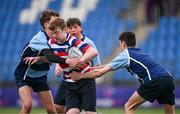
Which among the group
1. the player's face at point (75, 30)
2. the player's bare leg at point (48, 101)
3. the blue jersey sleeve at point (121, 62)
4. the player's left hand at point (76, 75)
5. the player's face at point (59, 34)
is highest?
the player's face at point (59, 34)

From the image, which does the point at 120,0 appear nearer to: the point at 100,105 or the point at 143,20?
the point at 143,20

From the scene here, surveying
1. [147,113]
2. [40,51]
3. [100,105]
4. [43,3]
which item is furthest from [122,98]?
[40,51]

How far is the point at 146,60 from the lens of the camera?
33.7ft

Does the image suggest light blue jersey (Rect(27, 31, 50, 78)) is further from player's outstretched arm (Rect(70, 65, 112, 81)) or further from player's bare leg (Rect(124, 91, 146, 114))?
player's bare leg (Rect(124, 91, 146, 114))

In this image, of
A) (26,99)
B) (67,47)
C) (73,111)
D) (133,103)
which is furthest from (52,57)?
(133,103)

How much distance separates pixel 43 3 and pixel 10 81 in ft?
18.6

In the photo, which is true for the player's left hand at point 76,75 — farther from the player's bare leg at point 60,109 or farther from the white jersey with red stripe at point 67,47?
the player's bare leg at point 60,109

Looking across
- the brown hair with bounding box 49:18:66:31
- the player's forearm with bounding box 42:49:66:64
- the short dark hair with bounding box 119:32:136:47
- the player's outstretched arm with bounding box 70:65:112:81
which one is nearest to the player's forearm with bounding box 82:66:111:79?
the player's outstretched arm with bounding box 70:65:112:81

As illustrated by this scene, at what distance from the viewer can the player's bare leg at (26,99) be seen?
10930 mm

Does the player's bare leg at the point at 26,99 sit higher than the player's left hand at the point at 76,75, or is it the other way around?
the player's left hand at the point at 76,75

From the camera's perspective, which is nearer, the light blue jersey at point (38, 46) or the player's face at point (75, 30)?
the light blue jersey at point (38, 46)

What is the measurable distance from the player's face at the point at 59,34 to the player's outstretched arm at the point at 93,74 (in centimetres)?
65

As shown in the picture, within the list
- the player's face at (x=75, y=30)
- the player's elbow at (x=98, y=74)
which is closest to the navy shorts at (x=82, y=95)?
the player's elbow at (x=98, y=74)

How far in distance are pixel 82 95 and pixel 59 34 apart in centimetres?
125
